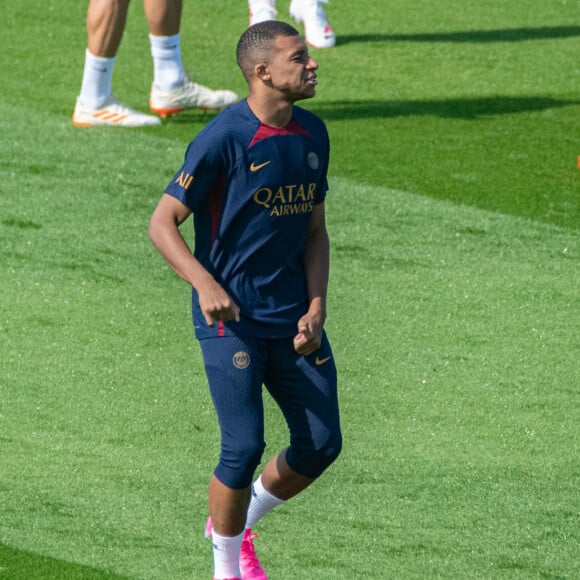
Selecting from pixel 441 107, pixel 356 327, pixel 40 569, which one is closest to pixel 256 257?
pixel 40 569

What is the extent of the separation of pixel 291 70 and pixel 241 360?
91 cm

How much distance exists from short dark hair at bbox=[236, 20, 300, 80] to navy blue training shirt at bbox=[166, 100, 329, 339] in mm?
144

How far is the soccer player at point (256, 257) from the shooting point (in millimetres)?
4180

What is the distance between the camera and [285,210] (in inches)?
167

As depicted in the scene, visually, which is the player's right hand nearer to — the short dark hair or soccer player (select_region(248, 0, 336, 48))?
the short dark hair

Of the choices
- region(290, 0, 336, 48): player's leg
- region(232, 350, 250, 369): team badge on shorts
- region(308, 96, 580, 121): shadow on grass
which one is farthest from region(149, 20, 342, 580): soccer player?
region(290, 0, 336, 48): player's leg

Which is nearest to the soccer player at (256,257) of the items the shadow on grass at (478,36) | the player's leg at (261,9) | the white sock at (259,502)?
the white sock at (259,502)

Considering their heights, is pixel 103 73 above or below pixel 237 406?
below

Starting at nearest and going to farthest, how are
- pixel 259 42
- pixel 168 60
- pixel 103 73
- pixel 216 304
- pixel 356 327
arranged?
pixel 216 304, pixel 259 42, pixel 356 327, pixel 103 73, pixel 168 60

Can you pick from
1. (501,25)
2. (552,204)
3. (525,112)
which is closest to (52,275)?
(552,204)

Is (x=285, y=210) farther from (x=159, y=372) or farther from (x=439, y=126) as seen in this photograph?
(x=439, y=126)

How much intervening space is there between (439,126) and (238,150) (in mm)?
5837

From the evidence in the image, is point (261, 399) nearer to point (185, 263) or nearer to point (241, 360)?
point (241, 360)

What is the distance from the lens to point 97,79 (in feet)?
30.2
